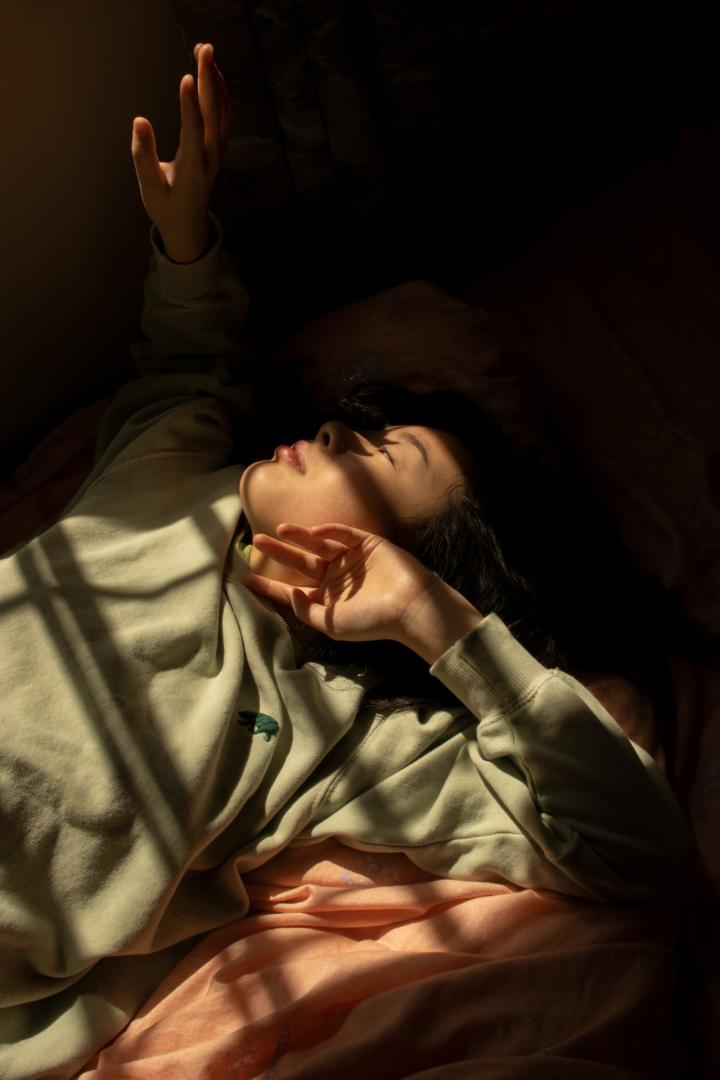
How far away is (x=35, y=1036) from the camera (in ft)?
3.64

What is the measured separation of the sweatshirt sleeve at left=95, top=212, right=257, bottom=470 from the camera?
1514 mm

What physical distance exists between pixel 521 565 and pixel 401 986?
562mm

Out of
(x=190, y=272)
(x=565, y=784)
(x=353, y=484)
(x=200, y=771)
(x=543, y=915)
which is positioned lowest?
(x=543, y=915)

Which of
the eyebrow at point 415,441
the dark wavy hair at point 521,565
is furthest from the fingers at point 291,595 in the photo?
the eyebrow at point 415,441

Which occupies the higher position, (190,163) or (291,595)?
(190,163)

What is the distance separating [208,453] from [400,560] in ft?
1.55

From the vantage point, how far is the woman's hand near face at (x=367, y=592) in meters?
1.18

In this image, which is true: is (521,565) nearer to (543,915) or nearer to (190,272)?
(543,915)

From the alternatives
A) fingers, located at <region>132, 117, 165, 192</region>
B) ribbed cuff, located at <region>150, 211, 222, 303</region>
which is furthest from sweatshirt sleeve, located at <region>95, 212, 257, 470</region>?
fingers, located at <region>132, 117, 165, 192</region>

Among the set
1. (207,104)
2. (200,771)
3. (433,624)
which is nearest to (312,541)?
(433,624)

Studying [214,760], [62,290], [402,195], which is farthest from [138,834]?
[402,195]

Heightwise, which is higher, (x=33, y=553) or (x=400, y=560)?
(x=33, y=553)

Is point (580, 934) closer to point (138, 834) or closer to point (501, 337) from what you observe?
point (138, 834)

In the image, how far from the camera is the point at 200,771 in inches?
46.6
